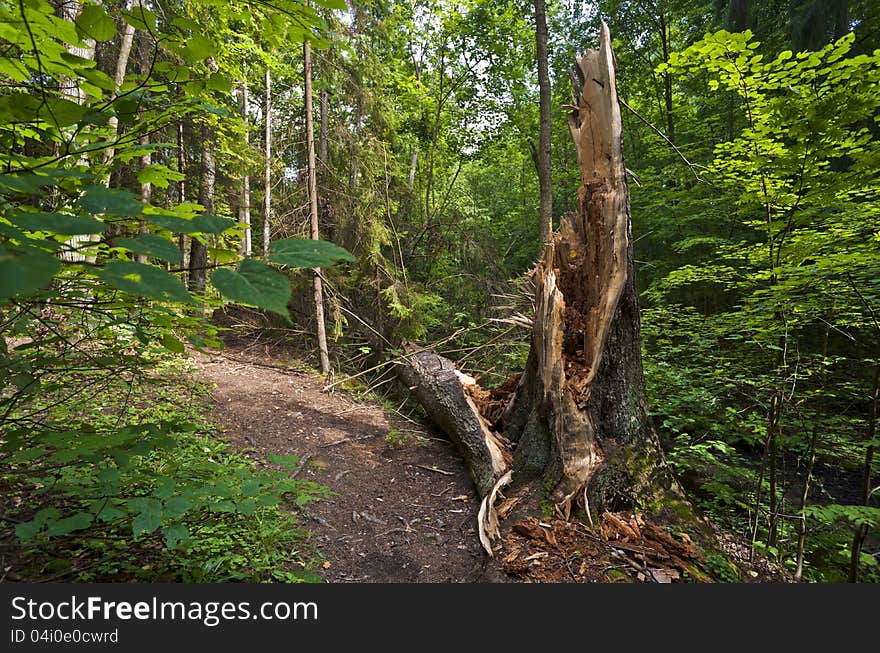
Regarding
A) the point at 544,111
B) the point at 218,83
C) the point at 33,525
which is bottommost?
the point at 33,525

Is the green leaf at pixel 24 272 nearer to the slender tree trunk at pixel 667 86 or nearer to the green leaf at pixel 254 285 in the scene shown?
the green leaf at pixel 254 285

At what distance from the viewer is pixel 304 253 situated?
914 mm

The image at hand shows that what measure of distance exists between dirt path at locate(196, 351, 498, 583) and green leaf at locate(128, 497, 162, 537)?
1863mm

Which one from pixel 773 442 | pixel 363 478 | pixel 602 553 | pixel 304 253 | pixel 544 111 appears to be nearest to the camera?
pixel 304 253

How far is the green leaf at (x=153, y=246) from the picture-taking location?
812mm

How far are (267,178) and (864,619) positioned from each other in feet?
30.7

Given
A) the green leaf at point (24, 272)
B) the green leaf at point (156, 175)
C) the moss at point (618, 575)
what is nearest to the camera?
the green leaf at point (24, 272)

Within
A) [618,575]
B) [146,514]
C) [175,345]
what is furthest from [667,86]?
[146,514]

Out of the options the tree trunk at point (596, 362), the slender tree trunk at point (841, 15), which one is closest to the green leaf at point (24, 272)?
the tree trunk at point (596, 362)

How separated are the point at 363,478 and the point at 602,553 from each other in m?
2.62

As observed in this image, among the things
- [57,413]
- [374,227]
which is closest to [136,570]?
[57,413]

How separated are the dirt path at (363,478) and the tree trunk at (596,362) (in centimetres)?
47

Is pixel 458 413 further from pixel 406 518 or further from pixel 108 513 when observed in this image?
pixel 108 513

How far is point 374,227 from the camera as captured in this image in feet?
25.7
